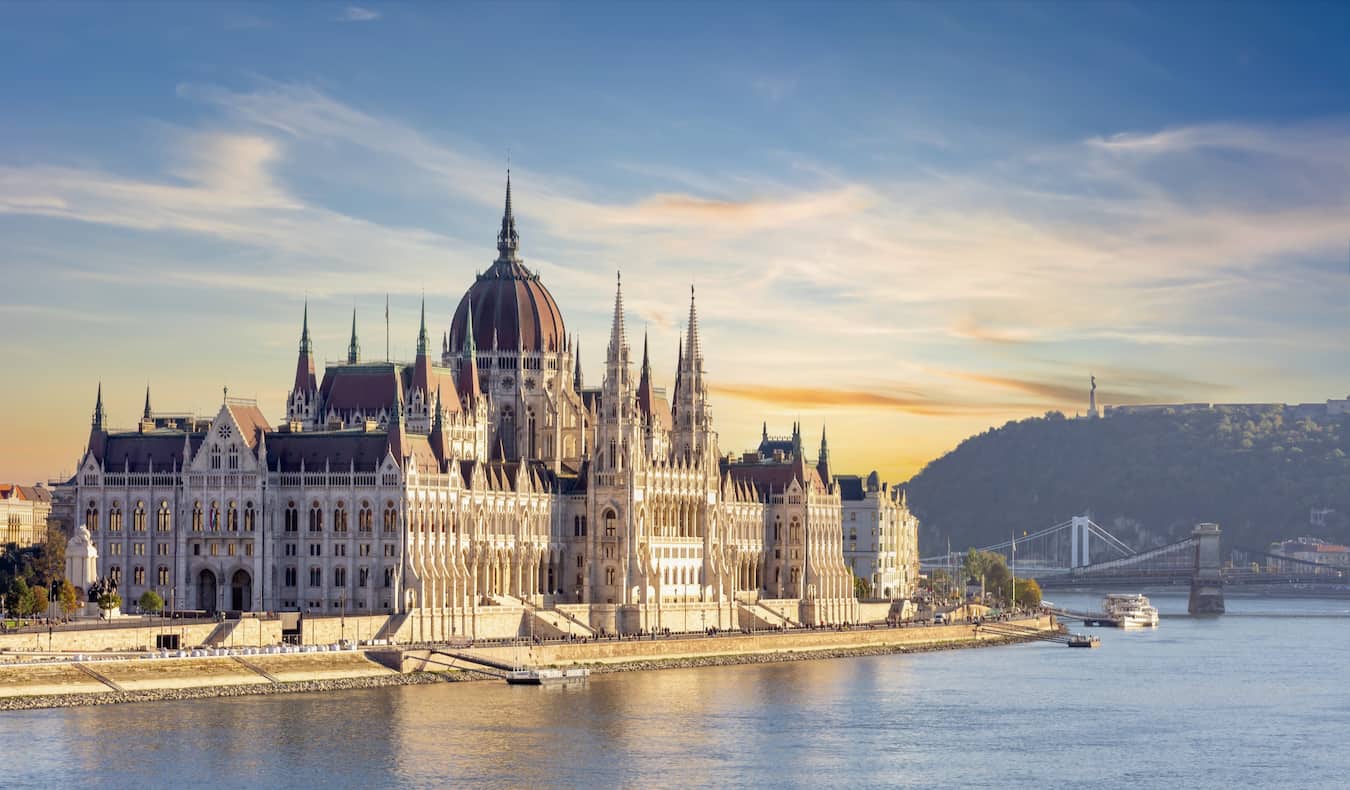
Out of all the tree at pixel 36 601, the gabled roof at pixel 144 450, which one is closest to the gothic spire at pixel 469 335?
the gabled roof at pixel 144 450

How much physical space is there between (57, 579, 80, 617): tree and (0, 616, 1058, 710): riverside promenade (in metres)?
12.6

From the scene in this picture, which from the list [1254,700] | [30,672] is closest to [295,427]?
[30,672]

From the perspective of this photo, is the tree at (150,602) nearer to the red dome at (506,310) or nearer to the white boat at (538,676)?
the white boat at (538,676)

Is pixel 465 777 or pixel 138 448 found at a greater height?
pixel 138 448

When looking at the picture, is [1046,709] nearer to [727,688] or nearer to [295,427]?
[727,688]

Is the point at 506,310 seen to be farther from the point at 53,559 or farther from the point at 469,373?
the point at 53,559

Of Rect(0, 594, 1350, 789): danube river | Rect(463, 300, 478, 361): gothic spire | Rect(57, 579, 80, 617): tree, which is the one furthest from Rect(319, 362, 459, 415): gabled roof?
Rect(57, 579, 80, 617): tree

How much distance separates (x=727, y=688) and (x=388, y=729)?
33.5 metres

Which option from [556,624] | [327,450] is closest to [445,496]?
[327,450]

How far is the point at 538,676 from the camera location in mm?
143625

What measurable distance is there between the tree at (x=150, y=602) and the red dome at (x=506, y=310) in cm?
4652

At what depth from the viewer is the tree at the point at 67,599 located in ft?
456

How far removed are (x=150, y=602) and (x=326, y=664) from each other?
19214 mm

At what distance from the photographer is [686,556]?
7352 inches
